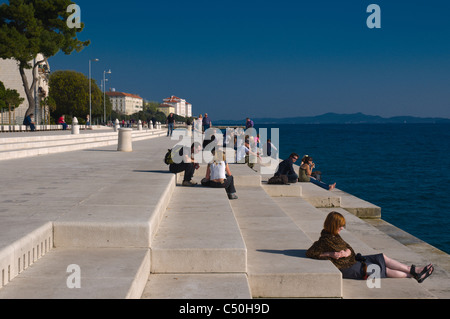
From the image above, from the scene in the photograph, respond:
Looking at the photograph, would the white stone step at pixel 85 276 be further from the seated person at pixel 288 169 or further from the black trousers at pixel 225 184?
the seated person at pixel 288 169

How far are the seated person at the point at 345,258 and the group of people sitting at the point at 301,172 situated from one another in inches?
296

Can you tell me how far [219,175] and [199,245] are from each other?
15.7 feet

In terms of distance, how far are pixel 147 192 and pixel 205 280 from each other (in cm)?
309

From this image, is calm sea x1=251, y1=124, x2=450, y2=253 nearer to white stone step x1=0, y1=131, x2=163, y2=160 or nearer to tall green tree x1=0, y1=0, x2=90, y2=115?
white stone step x1=0, y1=131, x2=163, y2=160

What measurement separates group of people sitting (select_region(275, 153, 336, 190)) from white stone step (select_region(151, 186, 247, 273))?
279 inches

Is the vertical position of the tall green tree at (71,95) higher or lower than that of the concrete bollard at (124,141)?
higher

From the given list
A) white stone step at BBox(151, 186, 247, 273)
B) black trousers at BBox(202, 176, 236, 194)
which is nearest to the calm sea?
black trousers at BBox(202, 176, 236, 194)

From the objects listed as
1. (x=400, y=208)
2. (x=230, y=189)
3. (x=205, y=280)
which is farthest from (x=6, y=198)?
(x=400, y=208)

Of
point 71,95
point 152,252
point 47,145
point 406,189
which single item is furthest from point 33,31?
point 152,252

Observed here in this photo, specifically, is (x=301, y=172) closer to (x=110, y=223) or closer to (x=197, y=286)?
(x=110, y=223)

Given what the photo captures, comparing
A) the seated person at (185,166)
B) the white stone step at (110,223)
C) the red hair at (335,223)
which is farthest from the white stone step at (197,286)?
the seated person at (185,166)

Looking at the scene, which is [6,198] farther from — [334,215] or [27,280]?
[334,215]

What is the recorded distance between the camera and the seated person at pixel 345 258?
5.87 meters

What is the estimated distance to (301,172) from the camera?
16.7 m
